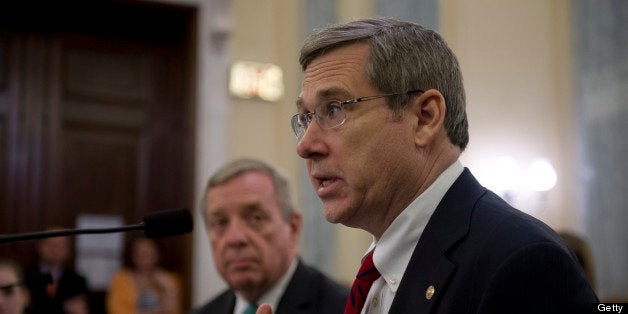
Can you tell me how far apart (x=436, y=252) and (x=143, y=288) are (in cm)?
493

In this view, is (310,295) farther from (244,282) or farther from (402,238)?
(402,238)

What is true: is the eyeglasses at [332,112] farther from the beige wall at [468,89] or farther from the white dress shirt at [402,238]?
the beige wall at [468,89]

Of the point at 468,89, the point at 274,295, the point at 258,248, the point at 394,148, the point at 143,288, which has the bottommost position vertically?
the point at 143,288

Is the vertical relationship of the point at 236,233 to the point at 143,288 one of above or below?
above

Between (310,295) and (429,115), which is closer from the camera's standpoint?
(429,115)

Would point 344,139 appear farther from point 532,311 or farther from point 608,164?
point 608,164

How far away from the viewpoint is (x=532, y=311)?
157 centimetres

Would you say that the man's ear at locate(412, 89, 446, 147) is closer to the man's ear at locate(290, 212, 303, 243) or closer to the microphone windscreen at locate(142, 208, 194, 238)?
the microphone windscreen at locate(142, 208, 194, 238)

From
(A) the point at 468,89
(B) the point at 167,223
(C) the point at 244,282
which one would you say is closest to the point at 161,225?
(B) the point at 167,223

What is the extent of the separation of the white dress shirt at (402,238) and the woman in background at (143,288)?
4.49 metres

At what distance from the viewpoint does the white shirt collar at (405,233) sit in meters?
1.96

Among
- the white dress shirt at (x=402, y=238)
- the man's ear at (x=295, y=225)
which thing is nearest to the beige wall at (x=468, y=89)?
the man's ear at (x=295, y=225)

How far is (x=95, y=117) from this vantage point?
7.80m

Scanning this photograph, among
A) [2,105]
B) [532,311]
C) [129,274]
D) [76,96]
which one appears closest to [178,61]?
[76,96]
